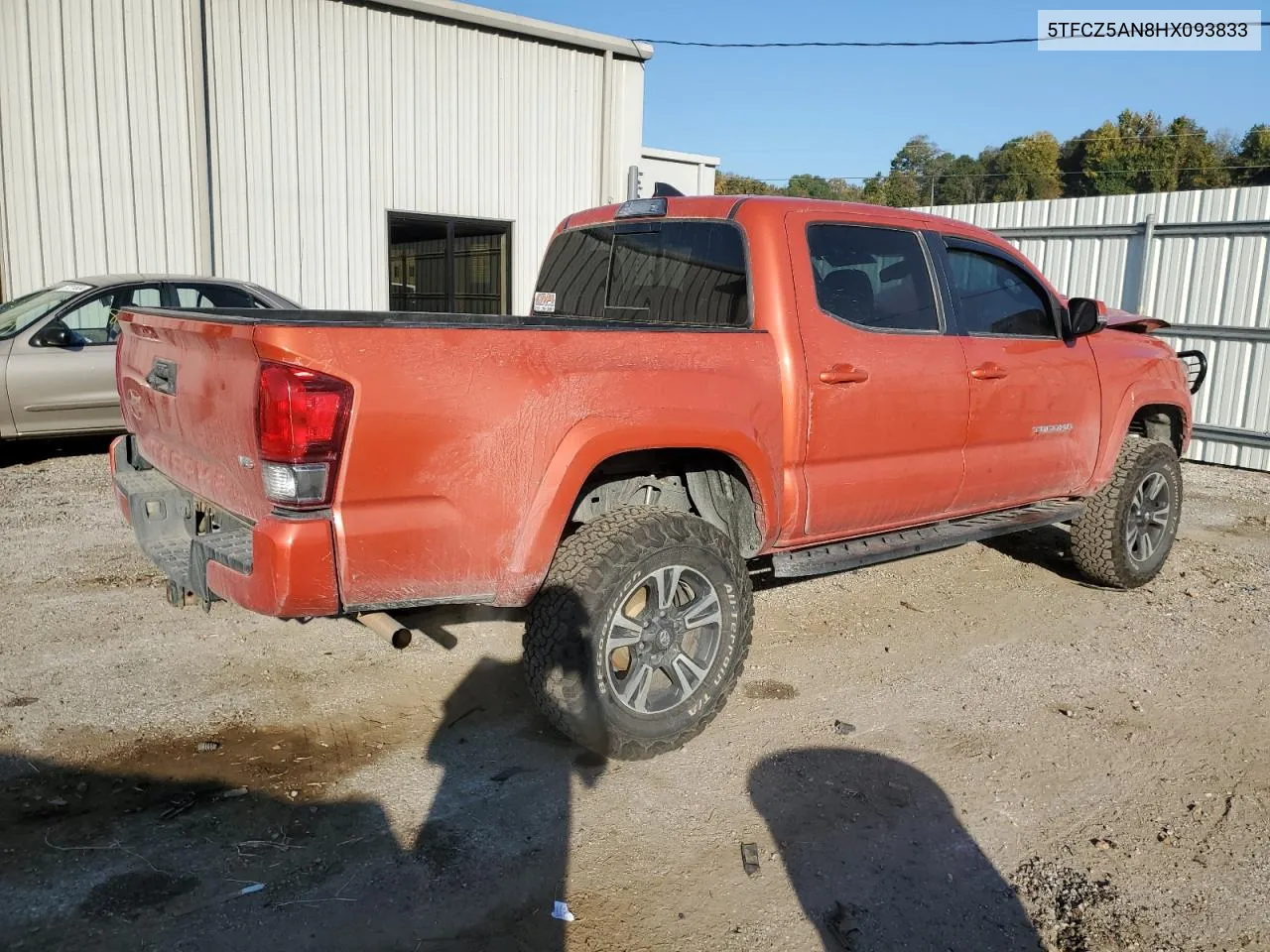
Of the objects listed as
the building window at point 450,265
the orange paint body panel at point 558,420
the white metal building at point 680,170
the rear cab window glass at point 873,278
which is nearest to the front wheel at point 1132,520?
the orange paint body panel at point 558,420

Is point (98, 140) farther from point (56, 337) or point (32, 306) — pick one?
point (56, 337)

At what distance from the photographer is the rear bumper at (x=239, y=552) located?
9.51 ft

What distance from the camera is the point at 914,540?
4.68 metres

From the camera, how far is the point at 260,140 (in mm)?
10922

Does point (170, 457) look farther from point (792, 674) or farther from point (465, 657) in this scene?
point (792, 674)

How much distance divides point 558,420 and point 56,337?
266 inches

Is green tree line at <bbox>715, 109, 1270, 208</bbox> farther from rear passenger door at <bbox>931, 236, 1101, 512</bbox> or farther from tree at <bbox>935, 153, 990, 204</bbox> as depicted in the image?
rear passenger door at <bbox>931, 236, 1101, 512</bbox>

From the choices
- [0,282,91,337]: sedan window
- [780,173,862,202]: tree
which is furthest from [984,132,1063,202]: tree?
[0,282,91,337]: sedan window

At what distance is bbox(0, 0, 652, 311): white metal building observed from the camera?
9953 mm

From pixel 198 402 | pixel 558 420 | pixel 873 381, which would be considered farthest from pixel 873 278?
pixel 198 402

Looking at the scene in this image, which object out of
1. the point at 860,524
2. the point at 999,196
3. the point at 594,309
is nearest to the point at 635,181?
the point at 594,309

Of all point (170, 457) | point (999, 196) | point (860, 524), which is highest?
point (999, 196)

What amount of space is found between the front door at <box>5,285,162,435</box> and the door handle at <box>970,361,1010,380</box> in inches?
273

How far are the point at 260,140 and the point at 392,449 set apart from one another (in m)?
9.38
